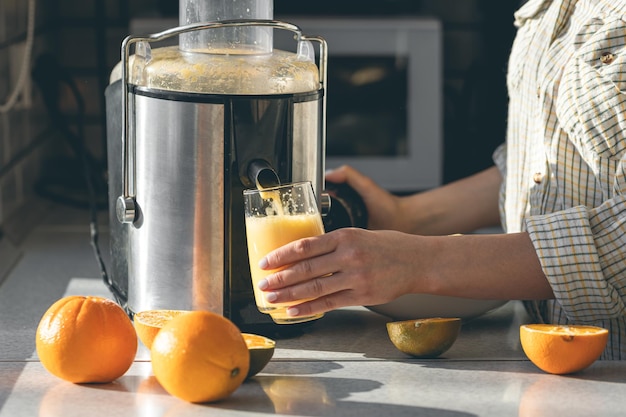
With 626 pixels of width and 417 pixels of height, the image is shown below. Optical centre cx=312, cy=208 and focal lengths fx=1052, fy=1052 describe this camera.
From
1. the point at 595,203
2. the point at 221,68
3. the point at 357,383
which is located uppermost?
the point at 221,68

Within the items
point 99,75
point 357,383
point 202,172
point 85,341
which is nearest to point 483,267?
point 357,383

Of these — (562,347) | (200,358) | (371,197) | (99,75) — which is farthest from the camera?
(99,75)

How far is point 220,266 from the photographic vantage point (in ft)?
3.51

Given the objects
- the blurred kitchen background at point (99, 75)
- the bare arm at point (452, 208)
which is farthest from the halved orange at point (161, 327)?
the blurred kitchen background at point (99, 75)

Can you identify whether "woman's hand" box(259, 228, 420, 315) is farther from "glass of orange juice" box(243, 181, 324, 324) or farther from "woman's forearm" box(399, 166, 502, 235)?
"woman's forearm" box(399, 166, 502, 235)

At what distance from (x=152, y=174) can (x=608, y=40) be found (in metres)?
0.50

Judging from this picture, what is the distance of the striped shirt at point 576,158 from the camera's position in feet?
3.47

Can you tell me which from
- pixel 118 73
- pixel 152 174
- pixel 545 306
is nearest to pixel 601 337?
pixel 545 306

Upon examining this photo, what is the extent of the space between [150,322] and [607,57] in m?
0.55

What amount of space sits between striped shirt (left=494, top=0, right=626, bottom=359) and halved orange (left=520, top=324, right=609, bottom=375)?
0.10 meters

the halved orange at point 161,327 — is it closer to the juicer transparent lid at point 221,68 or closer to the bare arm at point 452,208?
the juicer transparent lid at point 221,68

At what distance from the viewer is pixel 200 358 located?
2.78 feet

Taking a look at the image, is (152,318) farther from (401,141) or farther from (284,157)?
(401,141)

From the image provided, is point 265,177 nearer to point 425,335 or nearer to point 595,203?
point 425,335
